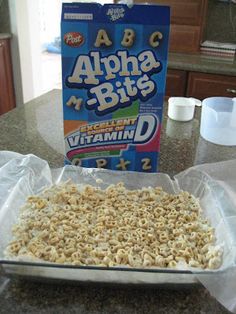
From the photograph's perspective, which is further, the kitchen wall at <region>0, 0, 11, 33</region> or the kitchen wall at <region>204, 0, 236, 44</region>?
the kitchen wall at <region>0, 0, 11, 33</region>

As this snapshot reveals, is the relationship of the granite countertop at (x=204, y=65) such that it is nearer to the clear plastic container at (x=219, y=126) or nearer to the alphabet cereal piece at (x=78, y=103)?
the clear plastic container at (x=219, y=126)

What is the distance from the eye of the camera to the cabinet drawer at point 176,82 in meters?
1.88

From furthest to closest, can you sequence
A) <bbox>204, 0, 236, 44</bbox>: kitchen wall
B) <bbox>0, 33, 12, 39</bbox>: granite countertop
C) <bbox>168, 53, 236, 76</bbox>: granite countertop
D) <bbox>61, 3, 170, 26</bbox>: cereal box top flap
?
1. <bbox>0, 33, 12, 39</bbox>: granite countertop
2. <bbox>204, 0, 236, 44</bbox>: kitchen wall
3. <bbox>168, 53, 236, 76</bbox>: granite countertop
4. <bbox>61, 3, 170, 26</bbox>: cereal box top flap

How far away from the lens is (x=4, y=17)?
2645mm

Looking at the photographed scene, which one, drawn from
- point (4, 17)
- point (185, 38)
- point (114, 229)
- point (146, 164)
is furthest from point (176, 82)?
point (4, 17)

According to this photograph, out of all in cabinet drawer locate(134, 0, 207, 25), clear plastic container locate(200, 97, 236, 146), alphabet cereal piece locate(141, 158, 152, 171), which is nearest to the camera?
alphabet cereal piece locate(141, 158, 152, 171)

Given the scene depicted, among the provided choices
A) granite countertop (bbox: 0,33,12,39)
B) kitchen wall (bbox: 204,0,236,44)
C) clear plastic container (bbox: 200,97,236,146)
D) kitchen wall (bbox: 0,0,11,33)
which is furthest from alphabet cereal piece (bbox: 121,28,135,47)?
kitchen wall (bbox: 0,0,11,33)

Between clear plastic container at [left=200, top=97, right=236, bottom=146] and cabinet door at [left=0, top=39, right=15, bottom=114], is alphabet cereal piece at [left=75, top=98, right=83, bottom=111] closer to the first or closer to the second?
clear plastic container at [left=200, top=97, right=236, bottom=146]

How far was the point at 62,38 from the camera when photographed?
2.05 feet

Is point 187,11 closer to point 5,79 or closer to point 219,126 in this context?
point 219,126

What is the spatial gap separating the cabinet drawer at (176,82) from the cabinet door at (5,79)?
1.44 m

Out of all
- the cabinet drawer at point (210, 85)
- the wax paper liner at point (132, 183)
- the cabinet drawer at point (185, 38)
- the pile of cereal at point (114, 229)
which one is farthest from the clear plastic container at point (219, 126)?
the cabinet drawer at point (185, 38)

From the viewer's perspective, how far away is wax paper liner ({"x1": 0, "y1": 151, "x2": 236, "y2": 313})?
21.5 inches

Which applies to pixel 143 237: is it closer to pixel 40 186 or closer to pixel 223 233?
pixel 223 233
